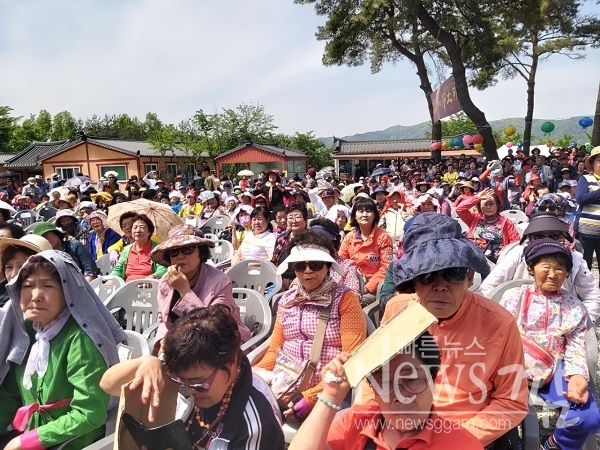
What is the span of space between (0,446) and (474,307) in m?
2.26

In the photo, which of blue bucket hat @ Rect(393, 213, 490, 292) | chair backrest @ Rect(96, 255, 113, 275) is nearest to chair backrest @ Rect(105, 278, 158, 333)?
chair backrest @ Rect(96, 255, 113, 275)

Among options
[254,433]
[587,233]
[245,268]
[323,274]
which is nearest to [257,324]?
[323,274]

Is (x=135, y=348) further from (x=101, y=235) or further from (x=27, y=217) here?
(x=27, y=217)

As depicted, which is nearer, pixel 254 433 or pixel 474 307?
pixel 254 433

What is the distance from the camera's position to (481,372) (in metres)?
1.60

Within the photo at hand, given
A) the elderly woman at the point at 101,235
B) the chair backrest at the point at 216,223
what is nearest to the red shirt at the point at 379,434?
the elderly woman at the point at 101,235

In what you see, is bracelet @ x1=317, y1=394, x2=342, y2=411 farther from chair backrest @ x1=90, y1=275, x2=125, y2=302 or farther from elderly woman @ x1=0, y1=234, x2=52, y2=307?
chair backrest @ x1=90, y1=275, x2=125, y2=302

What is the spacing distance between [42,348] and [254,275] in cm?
249

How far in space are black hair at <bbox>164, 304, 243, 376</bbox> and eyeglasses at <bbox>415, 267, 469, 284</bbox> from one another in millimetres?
714

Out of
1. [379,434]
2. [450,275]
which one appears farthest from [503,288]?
[379,434]

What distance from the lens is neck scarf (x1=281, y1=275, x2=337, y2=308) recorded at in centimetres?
252

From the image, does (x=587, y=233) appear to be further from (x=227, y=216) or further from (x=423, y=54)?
(x=423, y=54)

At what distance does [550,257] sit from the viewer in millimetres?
2367

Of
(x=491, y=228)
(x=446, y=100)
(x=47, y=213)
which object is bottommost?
(x=491, y=228)
